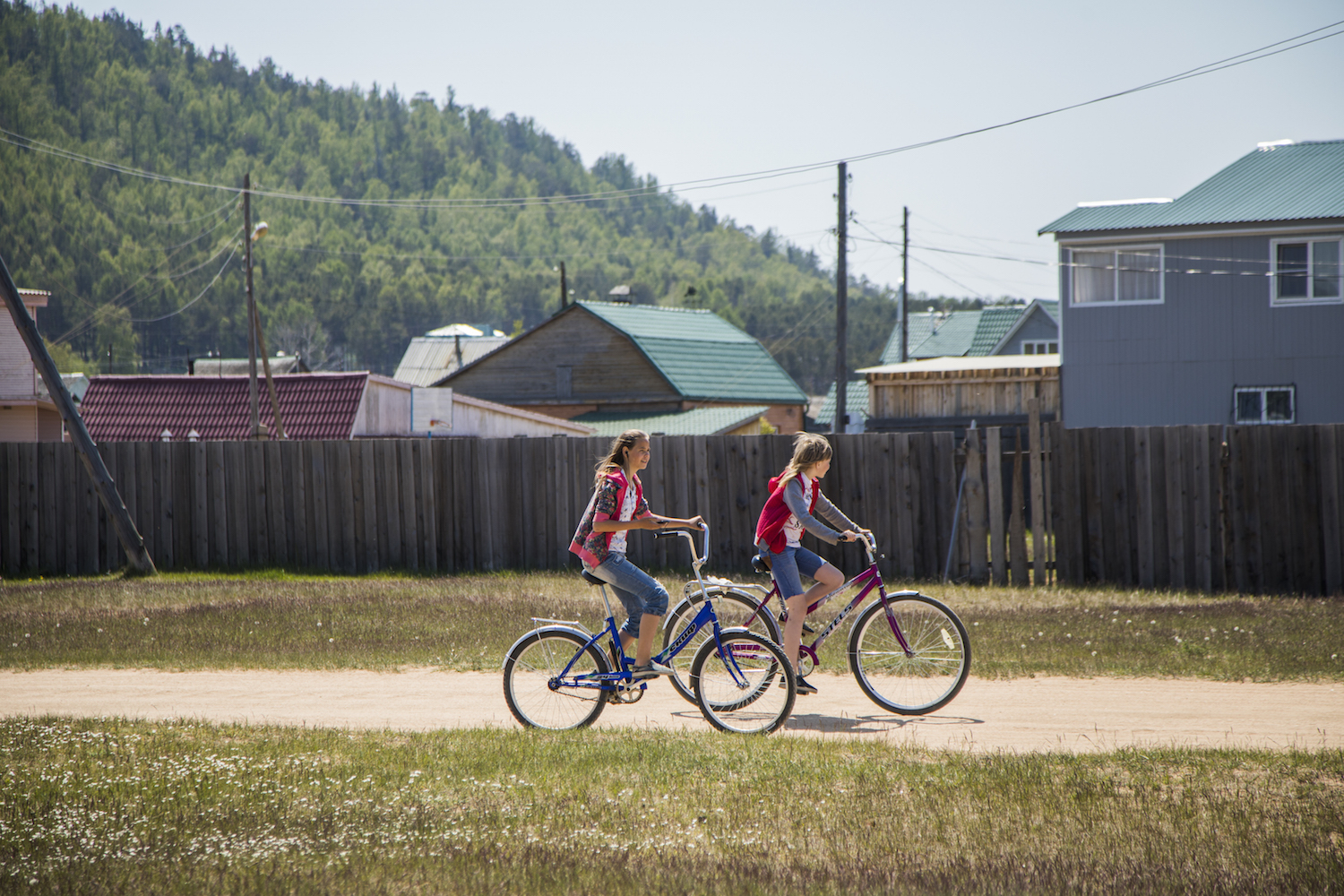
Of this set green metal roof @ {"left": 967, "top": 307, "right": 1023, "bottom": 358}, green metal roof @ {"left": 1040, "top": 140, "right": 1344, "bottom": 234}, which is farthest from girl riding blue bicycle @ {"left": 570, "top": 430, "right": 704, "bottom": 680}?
Answer: green metal roof @ {"left": 967, "top": 307, "right": 1023, "bottom": 358}

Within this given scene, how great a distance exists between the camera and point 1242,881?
4.71m

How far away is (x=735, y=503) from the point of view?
16328mm

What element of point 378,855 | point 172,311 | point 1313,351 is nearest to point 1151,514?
point 378,855

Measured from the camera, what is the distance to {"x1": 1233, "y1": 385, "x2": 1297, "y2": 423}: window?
83.5ft

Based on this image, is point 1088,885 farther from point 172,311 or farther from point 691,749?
point 172,311

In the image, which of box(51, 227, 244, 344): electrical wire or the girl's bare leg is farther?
box(51, 227, 244, 344): electrical wire

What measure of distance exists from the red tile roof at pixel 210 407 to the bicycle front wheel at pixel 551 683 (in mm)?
23456

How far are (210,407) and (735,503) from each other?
67.5 feet

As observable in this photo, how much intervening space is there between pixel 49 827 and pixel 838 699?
5.13 meters

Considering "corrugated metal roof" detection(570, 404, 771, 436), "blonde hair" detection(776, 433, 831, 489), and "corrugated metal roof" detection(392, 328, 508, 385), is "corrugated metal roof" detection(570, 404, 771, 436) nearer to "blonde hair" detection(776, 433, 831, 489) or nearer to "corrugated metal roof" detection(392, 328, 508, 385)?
"corrugated metal roof" detection(392, 328, 508, 385)

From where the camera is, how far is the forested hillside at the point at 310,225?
107 metres

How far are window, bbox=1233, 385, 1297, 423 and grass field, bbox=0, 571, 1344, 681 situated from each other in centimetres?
1370

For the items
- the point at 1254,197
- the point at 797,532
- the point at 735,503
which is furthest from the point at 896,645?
the point at 1254,197

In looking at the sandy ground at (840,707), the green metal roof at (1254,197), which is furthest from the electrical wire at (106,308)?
the sandy ground at (840,707)
